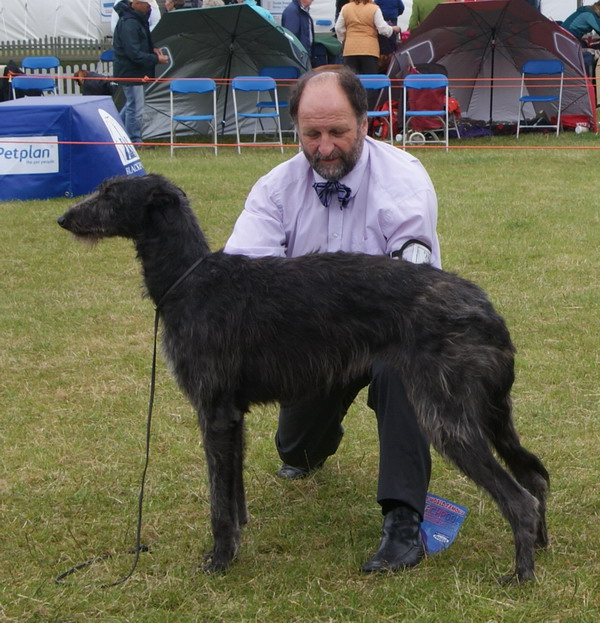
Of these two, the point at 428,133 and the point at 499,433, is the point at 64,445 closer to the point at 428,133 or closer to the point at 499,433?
the point at 499,433

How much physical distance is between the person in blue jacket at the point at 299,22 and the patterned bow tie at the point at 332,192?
1339cm

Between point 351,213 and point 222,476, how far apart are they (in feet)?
3.68

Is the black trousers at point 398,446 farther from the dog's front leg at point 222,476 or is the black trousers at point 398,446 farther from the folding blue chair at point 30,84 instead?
the folding blue chair at point 30,84

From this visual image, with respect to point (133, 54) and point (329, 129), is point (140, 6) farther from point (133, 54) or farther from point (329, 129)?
point (329, 129)

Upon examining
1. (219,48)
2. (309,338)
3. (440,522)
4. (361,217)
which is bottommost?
(440,522)

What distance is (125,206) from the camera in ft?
10.9

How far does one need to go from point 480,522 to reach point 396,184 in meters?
1.38

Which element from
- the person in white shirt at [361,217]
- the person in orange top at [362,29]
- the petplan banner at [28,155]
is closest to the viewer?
the person in white shirt at [361,217]

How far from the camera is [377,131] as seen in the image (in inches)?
602

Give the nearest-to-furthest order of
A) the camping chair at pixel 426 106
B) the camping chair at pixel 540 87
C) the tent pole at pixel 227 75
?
the camping chair at pixel 426 106 → the camping chair at pixel 540 87 → the tent pole at pixel 227 75

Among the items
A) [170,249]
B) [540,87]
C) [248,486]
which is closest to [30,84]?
[540,87]

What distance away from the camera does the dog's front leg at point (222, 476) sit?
128 inches

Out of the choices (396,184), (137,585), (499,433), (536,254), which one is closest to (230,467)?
(137,585)

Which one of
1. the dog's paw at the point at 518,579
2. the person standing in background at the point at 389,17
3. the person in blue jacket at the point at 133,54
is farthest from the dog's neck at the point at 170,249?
the person standing in background at the point at 389,17
